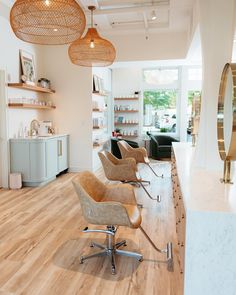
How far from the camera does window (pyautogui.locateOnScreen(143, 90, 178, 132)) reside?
9.13 m

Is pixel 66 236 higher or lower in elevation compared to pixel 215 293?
lower

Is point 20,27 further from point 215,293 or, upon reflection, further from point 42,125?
point 42,125

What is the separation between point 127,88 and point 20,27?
6912 millimetres

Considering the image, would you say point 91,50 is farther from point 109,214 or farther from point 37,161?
point 109,214

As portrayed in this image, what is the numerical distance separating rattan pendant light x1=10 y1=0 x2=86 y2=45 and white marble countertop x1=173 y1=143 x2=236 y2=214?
70.7 inches

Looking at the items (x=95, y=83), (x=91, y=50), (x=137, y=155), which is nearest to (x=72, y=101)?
(x=95, y=83)

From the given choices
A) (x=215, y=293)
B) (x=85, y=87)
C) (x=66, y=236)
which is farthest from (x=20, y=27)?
(x=85, y=87)

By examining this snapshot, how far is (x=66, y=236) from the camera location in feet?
10.2

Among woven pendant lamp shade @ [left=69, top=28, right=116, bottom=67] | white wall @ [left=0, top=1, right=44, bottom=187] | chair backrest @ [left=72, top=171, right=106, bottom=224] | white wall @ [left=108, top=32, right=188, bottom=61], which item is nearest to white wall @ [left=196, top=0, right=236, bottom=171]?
chair backrest @ [left=72, top=171, right=106, bottom=224]

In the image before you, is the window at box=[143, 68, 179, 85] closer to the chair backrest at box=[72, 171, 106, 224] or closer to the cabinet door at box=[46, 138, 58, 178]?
the cabinet door at box=[46, 138, 58, 178]

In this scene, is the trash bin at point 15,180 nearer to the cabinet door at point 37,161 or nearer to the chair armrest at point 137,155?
the cabinet door at point 37,161

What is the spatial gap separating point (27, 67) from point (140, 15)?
106 inches

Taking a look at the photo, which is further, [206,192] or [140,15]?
[140,15]

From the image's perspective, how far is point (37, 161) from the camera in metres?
5.15
